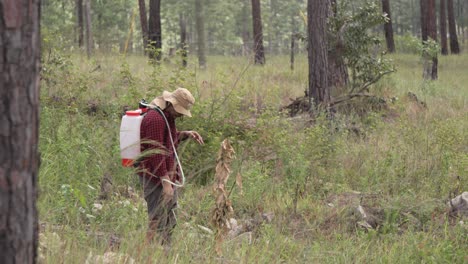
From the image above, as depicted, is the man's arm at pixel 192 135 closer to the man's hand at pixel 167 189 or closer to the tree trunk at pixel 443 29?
the man's hand at pixel 167 189

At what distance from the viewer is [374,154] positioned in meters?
10.2

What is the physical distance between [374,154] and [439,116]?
462 cm

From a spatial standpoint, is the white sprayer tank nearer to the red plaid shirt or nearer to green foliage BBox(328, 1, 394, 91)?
the red plaid shirt

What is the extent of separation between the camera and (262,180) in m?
8.54

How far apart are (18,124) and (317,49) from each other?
37.5ft

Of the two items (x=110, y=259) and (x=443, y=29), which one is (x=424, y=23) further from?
(x=110, y=259)

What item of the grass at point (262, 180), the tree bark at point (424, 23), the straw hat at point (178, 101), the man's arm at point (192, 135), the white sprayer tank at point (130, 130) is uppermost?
the tree bark at point (424, 23)

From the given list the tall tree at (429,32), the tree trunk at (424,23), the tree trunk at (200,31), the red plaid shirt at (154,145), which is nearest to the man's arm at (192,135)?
the red plaid shirt at (154,145)

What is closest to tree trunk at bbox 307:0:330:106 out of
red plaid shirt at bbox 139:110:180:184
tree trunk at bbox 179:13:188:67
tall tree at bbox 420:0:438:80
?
tree trunk at bbox 179:13:188:67

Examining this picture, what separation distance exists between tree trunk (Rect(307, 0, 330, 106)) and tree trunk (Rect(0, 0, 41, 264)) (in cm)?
1108

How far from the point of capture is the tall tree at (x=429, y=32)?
22.3 metres

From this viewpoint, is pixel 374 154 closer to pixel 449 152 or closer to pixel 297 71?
pixel 449 152

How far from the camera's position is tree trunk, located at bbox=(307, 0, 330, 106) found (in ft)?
44.3

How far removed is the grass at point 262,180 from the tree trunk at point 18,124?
4.71 ft
